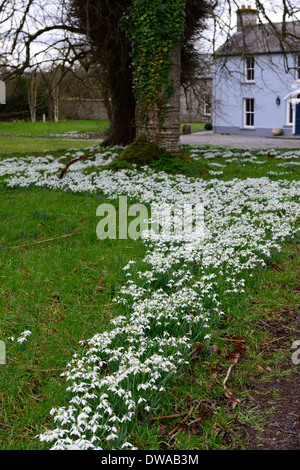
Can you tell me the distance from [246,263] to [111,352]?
2.20 metres

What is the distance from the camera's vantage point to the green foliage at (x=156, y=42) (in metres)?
11.6

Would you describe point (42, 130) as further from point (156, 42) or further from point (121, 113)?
point (156, 42)

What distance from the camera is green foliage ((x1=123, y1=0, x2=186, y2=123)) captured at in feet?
38.1

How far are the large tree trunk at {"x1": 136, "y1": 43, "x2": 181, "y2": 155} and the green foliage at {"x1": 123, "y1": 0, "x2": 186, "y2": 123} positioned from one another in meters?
0.13

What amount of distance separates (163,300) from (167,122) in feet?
29.1

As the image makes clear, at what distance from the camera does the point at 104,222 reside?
6762 mm

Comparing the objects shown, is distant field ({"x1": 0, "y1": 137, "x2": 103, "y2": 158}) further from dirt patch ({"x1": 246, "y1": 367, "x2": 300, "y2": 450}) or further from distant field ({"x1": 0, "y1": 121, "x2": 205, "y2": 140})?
dirt patch ({"x1": 246, "y1": 367, "x2": 300, "y2": 450})

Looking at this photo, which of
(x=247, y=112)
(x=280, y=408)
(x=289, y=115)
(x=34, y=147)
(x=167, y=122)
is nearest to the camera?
(x=280, y=408)

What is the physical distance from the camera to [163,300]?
388cm

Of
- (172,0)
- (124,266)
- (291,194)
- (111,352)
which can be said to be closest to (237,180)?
(291,194)

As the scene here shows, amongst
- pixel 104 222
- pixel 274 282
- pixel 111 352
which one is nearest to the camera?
pixel 111 352

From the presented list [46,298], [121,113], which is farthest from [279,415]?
[121,113]

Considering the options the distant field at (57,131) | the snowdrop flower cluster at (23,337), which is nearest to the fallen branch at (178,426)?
the snowdrop flower cluster at (23,337)

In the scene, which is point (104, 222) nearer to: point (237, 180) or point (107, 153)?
point (237, 180)
